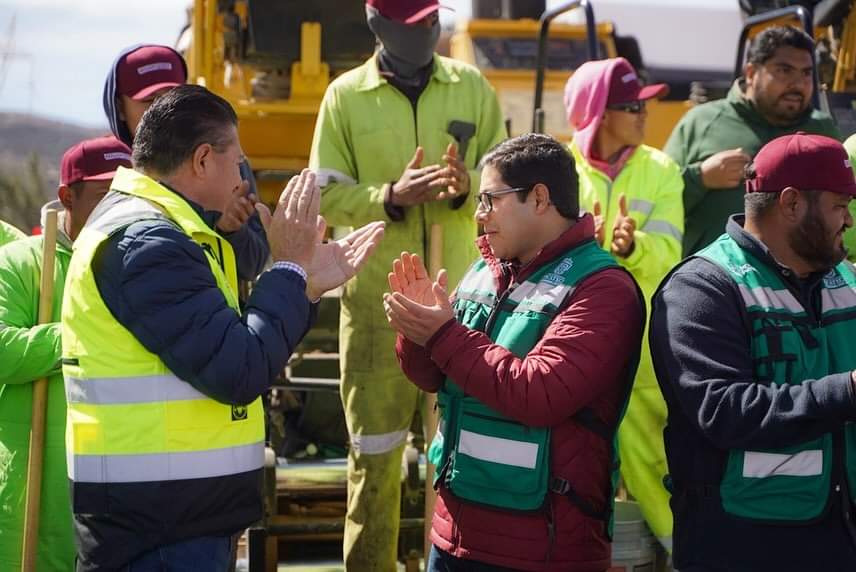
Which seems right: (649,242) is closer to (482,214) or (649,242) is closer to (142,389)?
(482,214)

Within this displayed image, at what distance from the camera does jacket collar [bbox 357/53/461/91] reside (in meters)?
5.43

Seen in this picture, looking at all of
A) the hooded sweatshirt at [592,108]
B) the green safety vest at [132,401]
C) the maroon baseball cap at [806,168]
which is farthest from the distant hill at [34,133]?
the maroon baseball cap at [806,168]

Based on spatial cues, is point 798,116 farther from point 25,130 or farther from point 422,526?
point 25,130

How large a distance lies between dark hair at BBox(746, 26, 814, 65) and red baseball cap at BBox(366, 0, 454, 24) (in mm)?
1478

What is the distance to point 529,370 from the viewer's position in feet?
11.7

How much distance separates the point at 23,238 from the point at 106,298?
175 cm

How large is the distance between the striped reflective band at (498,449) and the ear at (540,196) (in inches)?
25.5

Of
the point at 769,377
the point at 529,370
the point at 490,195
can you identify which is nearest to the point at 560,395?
the point at 529,370

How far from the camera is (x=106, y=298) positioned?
3316 mm

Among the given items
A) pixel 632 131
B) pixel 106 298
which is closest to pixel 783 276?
pixel 106 298

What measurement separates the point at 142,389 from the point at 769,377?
1578 millimetres

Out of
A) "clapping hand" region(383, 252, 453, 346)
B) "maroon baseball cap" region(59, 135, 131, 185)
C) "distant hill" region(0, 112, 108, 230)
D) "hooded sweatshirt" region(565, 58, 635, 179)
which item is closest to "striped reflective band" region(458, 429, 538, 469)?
"clapping hand" region(383, 252, 453, 346)

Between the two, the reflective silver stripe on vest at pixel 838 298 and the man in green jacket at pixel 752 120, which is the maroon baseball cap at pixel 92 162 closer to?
the reflective silver stripe on vest at pixel 838 298

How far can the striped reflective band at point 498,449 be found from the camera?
3.63 m
